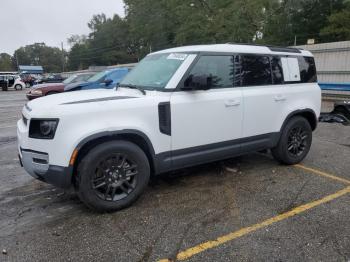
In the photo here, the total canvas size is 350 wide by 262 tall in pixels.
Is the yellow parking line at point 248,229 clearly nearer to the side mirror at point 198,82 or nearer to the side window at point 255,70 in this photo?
the side mirror at point 198,82

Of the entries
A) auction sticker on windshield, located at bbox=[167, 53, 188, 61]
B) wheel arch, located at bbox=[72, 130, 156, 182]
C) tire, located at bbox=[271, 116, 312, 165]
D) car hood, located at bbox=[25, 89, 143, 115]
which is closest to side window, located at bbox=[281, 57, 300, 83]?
tire, located at bbox=[271, 116, 312, 165]

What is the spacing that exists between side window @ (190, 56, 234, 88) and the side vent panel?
2.05 feet

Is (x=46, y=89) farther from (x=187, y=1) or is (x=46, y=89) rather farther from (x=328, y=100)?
(x=187, y=1)

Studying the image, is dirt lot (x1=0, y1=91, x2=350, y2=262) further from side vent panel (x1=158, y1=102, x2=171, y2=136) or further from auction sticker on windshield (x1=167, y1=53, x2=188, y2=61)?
auction sticker on windshield (x1=167, y1=53, x2=188, y2=61)

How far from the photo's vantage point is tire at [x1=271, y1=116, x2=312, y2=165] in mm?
5211

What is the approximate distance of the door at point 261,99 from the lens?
4.68m

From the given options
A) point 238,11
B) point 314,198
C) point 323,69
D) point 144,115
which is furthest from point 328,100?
point 144,115

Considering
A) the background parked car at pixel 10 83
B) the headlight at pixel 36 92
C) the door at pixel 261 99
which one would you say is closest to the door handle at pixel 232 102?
the door at pixel 261 99

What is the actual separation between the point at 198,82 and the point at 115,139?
1216 millimetres

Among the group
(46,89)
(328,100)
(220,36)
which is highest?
(220,36)

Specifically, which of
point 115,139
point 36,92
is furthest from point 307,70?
point 36,92

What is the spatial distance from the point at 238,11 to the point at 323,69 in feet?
29.4

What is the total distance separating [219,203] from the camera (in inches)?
158

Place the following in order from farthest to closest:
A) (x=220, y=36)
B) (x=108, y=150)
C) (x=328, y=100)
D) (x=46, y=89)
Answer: (x=220, y=36) < (x=328, y=100) < (x=46, y=89) < (x=108, y=150)
